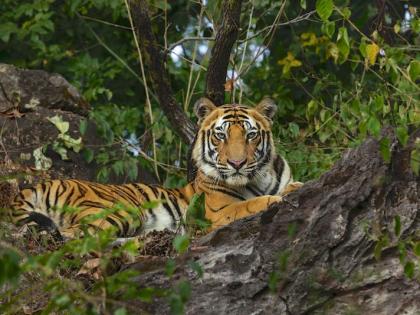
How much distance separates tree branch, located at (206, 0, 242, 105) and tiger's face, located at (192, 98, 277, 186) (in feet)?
0.78

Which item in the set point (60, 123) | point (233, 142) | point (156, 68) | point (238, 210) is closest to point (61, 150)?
point (60, 123)

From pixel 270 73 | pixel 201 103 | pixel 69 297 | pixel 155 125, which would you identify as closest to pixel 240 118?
pixel 201 103

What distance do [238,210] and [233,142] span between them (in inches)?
23.2

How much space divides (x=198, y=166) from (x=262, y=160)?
50 cm

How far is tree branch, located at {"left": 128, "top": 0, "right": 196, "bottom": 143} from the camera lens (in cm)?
825

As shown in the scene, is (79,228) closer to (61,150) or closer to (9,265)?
(61,150)

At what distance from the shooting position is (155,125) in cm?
915

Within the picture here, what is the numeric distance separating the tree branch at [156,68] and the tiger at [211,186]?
0.67 feet

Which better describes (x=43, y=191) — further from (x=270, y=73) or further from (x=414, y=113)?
(x=270, y=73)

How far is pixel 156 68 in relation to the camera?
328 inches

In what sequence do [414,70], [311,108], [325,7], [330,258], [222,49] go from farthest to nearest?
[311,108]
[222,49]
[325,7]
[414,70]
[330,258]

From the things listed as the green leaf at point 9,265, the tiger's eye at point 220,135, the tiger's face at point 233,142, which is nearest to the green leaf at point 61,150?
the tiger's face at point 233,142

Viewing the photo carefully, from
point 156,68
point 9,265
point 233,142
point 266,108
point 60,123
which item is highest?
point 60,123

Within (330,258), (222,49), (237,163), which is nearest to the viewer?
(330,258)
